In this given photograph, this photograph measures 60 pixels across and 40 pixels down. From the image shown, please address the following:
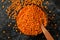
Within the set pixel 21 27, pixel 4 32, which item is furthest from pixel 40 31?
pixel 4 32

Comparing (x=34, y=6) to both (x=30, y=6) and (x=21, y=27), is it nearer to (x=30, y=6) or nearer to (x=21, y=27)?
(x=30, y=6)

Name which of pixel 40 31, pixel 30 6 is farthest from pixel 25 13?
pixel 40 31

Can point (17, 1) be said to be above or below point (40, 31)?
above

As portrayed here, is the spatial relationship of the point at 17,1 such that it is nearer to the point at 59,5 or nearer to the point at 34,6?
the point at 34,6

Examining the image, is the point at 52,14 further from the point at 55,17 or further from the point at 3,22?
the point at 3,22

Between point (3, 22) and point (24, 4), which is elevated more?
point (24, 4)
